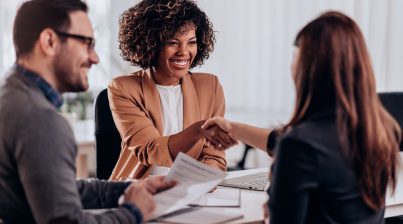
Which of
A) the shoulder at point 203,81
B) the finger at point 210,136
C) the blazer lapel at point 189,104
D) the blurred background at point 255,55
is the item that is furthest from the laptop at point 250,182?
the blurred background at point 255,55

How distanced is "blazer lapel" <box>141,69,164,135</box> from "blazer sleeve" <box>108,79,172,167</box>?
2 centimetres

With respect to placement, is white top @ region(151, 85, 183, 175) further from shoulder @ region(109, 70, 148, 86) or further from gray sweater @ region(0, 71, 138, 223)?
gray sweater @ region(0, 71, 138, 223)

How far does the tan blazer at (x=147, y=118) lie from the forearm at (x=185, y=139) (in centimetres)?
3

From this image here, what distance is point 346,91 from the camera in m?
1.72

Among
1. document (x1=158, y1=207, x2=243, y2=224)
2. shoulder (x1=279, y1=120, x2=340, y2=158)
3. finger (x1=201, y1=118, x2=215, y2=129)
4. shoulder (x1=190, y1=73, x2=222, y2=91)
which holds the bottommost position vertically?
document (x1=158, y1=207, x2=243, y2=224)

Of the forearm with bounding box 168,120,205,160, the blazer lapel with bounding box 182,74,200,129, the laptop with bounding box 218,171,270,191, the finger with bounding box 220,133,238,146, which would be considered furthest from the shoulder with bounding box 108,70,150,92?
the laptop with bounding box 218,171,270,191

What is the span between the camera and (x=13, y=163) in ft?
5.52

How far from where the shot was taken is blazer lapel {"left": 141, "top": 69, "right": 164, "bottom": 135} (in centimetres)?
286

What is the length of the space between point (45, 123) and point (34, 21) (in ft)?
1.01

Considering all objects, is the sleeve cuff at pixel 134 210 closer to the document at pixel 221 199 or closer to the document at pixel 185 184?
the document at pixel 185 184

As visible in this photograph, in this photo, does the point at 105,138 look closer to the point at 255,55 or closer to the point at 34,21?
the point at 34,21

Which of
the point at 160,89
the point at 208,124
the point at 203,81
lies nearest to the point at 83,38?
the point at 208,124

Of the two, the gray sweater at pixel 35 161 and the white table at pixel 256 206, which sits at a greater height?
the gray sweater at pixel 35 161

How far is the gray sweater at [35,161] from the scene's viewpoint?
162 cm
